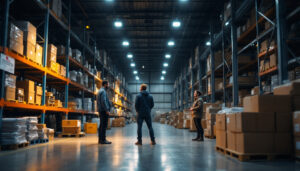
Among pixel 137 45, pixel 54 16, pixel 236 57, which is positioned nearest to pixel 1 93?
pixel 54 16

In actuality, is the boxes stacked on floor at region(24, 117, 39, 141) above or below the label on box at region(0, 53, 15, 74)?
below

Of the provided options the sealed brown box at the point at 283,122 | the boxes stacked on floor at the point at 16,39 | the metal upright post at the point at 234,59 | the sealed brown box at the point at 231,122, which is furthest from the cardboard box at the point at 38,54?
the metal upright post at the point at 234,59

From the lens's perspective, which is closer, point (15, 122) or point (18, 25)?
point (15, 122)

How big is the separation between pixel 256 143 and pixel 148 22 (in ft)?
41.1

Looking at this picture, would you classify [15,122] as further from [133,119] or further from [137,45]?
[133,119]

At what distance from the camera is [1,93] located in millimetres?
5988

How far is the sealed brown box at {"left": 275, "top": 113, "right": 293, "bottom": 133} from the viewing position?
15.4 ft

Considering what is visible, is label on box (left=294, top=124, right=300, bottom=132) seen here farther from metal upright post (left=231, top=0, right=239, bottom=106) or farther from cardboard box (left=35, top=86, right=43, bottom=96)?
cardboard box (left=35, top=86, right=43, bottom=96)

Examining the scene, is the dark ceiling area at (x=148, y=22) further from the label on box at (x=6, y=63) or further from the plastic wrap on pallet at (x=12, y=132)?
the plastic wrap on pallet at (x=12, y=132)

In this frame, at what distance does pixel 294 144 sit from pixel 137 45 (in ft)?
60.5

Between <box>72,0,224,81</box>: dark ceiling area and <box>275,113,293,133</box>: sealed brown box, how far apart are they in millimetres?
9556

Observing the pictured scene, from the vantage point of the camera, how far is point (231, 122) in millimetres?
5059

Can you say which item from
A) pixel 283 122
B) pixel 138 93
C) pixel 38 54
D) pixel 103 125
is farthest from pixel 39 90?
pixel 283 122

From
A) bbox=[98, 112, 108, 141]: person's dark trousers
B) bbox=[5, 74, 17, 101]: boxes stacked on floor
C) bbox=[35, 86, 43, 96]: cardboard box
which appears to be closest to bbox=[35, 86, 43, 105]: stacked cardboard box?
bbox=[35, 86, 43, 96]: cardboard box
